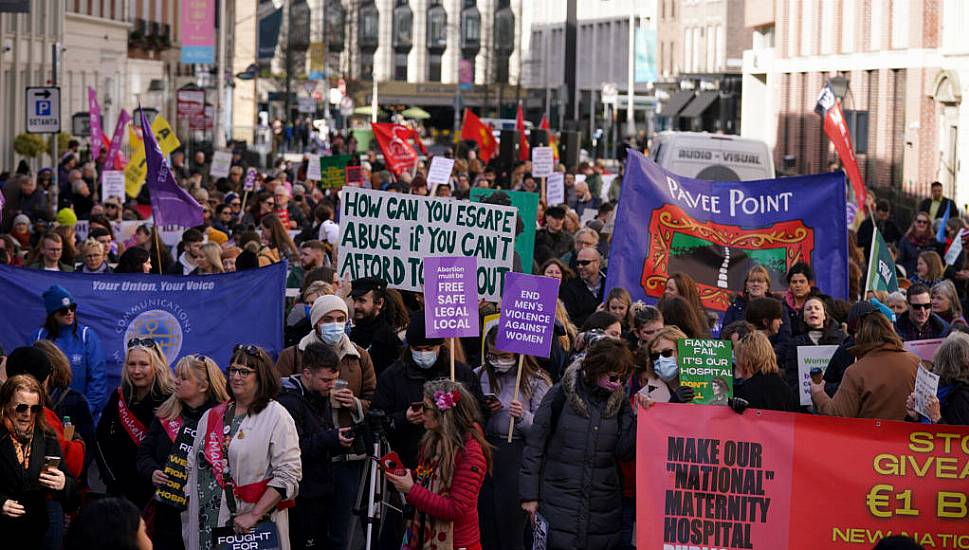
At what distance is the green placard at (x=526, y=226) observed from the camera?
48.8ft

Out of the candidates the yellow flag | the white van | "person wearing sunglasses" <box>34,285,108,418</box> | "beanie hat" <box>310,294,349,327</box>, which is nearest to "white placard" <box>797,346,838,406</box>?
"beanie hat" <box>310,294,349,327</box>

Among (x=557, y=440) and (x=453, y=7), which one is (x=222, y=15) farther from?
(x=453, y=7)

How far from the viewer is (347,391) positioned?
28.9ft

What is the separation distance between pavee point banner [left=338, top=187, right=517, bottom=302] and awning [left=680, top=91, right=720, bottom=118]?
53760mm

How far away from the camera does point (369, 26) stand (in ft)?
454

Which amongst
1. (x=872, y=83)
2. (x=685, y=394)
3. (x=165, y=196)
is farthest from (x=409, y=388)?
(x=872, y=83)

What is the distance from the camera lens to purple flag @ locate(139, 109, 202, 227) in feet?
53.3

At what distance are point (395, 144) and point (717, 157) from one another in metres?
5.91

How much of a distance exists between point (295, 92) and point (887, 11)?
6232 cm

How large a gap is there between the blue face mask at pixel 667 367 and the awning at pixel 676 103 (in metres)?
59.8

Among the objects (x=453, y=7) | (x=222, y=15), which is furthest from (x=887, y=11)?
(x=453, y=7)

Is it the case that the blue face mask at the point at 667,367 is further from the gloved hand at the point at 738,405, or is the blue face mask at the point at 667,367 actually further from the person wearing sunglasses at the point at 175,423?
the person wearing sunglasses at the point at 175,423

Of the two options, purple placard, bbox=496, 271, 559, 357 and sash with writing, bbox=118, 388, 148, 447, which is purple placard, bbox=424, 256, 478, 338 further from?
sash with writing, bbox=118, 388, 148, 447

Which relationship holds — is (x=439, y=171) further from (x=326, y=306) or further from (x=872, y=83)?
(x=872, y=83)
